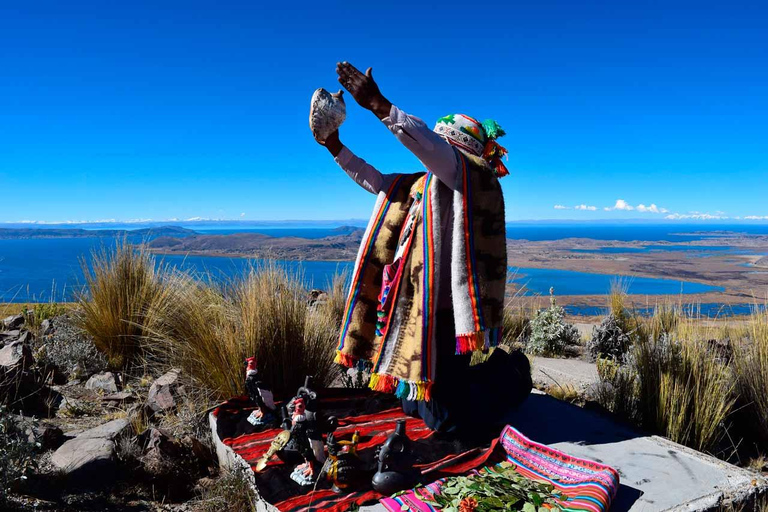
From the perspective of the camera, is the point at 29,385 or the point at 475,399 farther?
the point at 29,385

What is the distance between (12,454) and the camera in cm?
238

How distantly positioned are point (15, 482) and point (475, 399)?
2.56m

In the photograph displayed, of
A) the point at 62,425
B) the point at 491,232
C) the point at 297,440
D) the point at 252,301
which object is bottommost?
the point at 62,425

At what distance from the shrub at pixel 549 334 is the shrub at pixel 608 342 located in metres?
0.41

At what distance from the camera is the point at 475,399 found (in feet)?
10.2

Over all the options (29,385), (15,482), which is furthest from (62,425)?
(15,482)

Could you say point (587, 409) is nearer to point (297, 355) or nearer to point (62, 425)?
point (297, 355)

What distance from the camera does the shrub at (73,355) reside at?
4.85 meters

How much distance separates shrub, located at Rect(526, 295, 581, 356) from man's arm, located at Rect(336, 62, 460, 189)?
509cm

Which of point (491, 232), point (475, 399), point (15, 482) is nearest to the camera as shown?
point (15, 482)

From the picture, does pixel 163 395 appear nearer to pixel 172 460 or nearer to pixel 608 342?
pixel 172 460

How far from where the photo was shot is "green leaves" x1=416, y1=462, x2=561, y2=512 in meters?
2.27

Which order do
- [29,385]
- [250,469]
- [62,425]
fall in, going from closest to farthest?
1. [250,469]
2. [62,425]
3. [29,385]

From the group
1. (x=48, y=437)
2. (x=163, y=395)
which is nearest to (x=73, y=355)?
(x=163, y=395)
